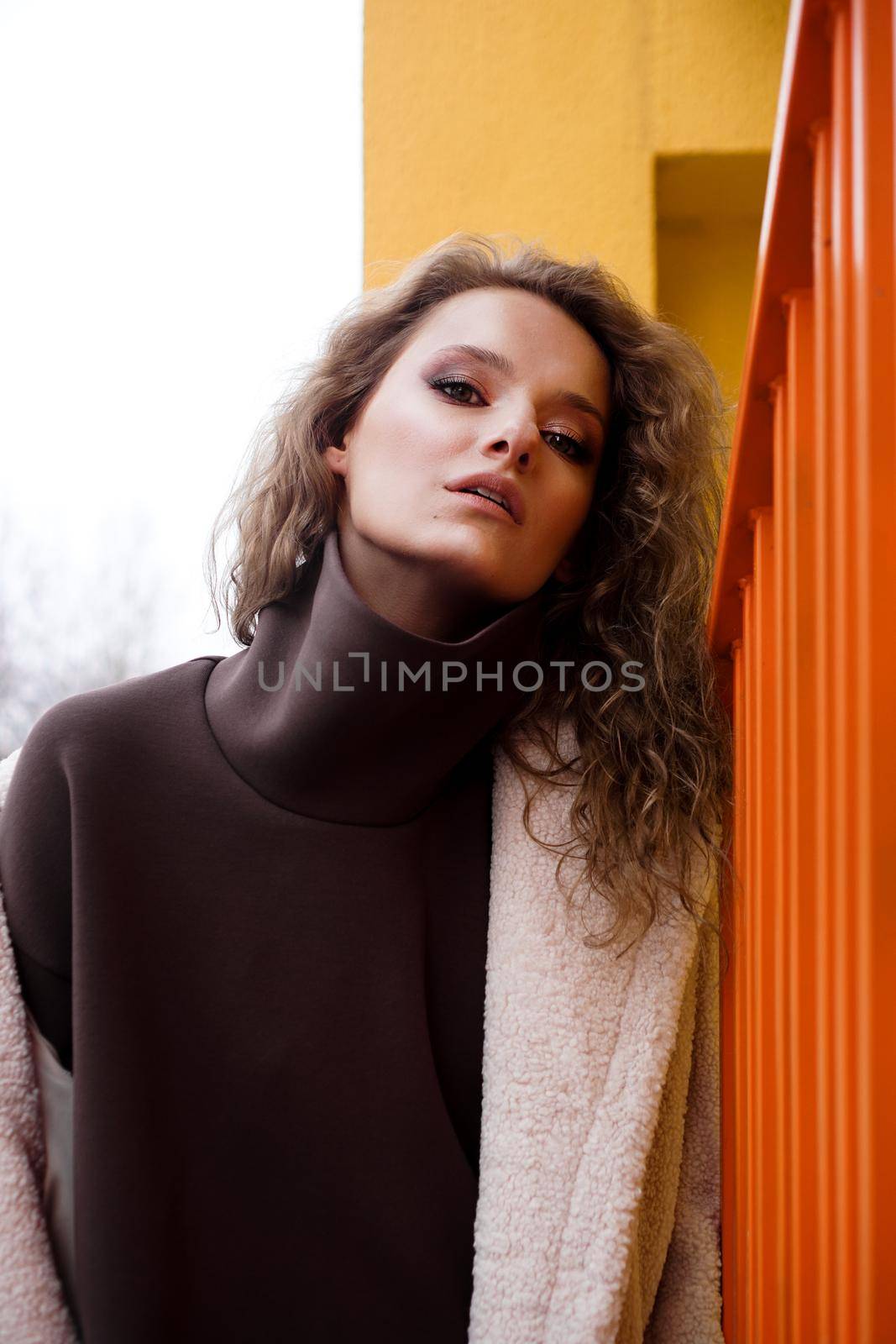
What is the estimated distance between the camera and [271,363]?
164cm

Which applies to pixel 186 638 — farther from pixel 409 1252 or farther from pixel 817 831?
pixel 817 831

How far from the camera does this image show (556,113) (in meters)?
1.91

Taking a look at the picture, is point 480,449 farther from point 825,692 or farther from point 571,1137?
point 571,1137

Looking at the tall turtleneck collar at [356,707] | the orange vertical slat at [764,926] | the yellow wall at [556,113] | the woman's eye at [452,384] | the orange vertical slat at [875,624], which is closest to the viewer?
the orange vertical slat at [875,624]

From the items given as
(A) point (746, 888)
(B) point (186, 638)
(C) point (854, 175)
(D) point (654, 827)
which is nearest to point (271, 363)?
(B) point (186, 638)

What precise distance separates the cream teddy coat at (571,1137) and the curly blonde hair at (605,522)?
13 cm

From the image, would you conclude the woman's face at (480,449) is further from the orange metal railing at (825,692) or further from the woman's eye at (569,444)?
the orange metal railing at (825,692)

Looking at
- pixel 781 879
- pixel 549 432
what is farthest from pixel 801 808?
pixel 549 432

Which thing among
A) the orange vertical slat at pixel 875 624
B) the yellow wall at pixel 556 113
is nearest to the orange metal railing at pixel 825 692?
the orange vertical slat at pixel 875 624

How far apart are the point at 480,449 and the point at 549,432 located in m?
0.14

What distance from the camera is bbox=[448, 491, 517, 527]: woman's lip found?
1197mm

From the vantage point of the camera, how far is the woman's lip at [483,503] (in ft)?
3.93

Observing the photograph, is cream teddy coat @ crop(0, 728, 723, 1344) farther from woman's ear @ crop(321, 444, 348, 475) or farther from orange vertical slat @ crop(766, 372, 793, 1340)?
woman's ear @ crop(321, 444, 348, 475)

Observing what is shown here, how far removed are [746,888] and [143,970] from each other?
1.97ft
